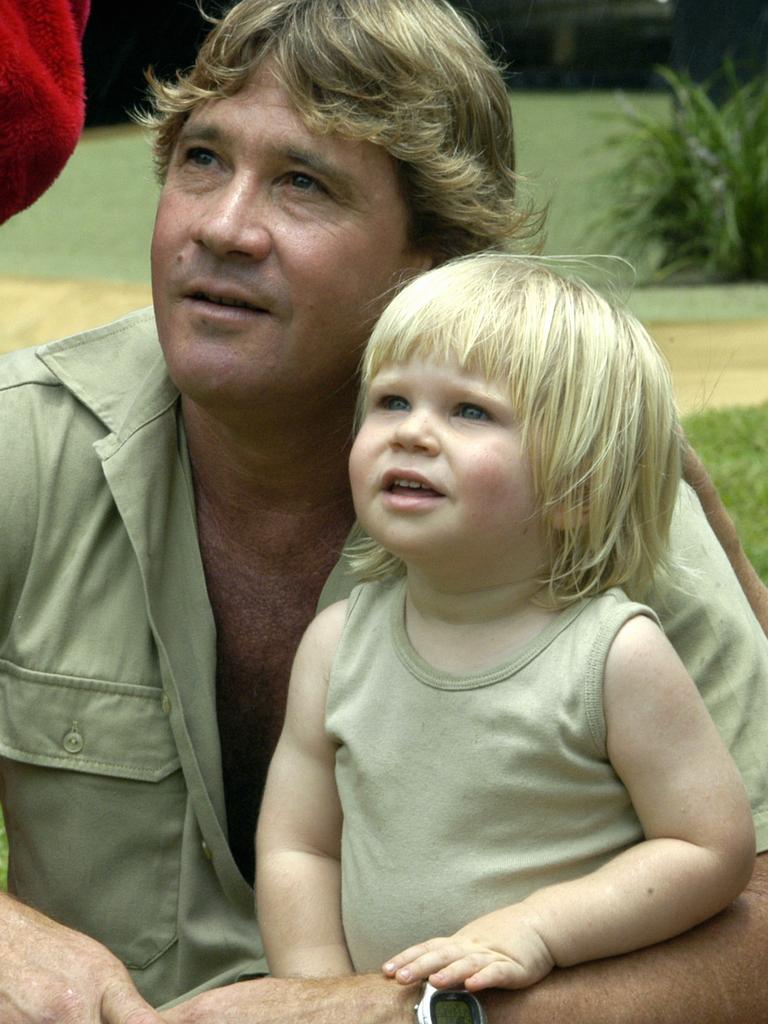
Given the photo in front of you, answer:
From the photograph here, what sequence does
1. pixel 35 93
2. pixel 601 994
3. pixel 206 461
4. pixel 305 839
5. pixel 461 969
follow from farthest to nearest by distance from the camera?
1. pixel 206 461
2. pixel 35 93
3. pixel 305 839
4. pixel 601 994
5. pixel 461 969

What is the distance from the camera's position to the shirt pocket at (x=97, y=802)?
2551mm

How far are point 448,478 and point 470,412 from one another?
0.09 m

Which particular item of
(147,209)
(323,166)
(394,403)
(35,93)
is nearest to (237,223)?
(323,166)

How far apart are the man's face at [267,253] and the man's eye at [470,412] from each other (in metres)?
0.45

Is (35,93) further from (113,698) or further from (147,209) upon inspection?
(147,209)

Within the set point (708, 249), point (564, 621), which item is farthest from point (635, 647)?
point (708, 249)

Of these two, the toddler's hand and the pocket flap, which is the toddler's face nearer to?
the toddler's hand

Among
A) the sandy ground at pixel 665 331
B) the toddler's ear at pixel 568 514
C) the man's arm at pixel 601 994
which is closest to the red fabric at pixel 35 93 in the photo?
the toddler's ear at pixel 568 514

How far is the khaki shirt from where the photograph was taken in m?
2.54

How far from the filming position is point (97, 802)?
256 cm

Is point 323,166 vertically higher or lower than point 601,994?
higher

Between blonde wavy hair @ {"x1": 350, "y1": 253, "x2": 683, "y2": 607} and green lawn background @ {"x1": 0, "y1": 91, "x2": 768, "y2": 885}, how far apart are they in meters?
6.26

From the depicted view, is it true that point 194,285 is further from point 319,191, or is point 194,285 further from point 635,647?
point 635,647

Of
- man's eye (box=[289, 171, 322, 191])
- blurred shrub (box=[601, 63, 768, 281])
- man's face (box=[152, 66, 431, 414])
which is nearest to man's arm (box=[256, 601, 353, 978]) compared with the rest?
man's face (box=[152, 66, 431, 414])
